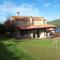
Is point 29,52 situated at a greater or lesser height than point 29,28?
lesser

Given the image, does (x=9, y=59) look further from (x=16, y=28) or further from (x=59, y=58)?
(x=16, y=28)

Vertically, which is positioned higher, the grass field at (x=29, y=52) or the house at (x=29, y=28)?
the house at (x=29, y=28)

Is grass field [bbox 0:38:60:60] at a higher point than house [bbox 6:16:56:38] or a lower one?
lower

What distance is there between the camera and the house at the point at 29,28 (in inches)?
1575

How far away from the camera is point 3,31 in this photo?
160ft

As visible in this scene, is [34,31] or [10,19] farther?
[10,19]

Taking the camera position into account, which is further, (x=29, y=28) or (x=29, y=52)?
(x=29, y=28)

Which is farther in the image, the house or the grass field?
the house

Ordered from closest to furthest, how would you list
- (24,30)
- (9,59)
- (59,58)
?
1. (9,59)
2. (59,58)
3. (24,30)

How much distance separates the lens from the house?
40.0 metres

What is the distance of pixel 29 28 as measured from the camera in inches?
1561

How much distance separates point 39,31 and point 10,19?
8.31 m

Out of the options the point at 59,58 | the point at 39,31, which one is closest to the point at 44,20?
the point at 39,31

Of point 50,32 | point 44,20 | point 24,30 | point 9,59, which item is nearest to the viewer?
point 9,59
